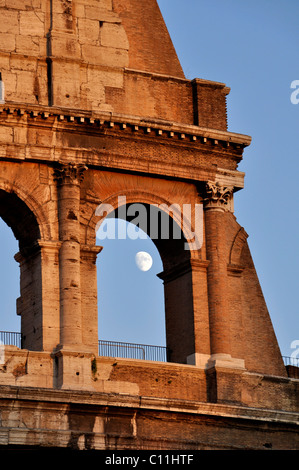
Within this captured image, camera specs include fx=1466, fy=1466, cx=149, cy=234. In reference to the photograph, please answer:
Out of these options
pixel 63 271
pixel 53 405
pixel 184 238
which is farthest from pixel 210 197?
pixel 53 405

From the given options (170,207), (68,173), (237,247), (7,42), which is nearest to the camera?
(68,173)

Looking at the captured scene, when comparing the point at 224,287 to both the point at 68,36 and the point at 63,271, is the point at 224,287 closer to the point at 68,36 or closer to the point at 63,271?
the point at 63,271

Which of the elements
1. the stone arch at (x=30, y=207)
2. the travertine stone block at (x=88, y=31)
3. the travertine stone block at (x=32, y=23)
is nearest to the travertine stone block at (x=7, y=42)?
the travertine stone block at (x=32, y=23)

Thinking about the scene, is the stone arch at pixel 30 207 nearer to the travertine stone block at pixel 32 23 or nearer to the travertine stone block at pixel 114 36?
the travertine stone block at pixel 32 23

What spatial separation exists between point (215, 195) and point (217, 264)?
1.45m

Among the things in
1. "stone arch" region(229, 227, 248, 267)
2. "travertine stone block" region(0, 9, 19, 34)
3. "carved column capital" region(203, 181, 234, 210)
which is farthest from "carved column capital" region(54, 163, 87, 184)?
"stone arch" region(229, 227, 248, 267)

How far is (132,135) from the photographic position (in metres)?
29.1

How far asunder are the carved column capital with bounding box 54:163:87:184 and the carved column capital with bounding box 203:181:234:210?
2846mm

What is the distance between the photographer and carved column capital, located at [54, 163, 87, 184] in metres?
28.2

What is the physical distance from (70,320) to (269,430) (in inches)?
180

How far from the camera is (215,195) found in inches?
1167

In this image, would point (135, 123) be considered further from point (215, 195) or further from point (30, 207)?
point (30, 207)

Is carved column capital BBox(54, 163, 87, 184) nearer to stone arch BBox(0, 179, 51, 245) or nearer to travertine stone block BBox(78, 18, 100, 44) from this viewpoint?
stone arch BBox(0, 179, 51, 245)

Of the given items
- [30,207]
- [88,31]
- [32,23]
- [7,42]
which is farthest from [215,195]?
[7,42]
